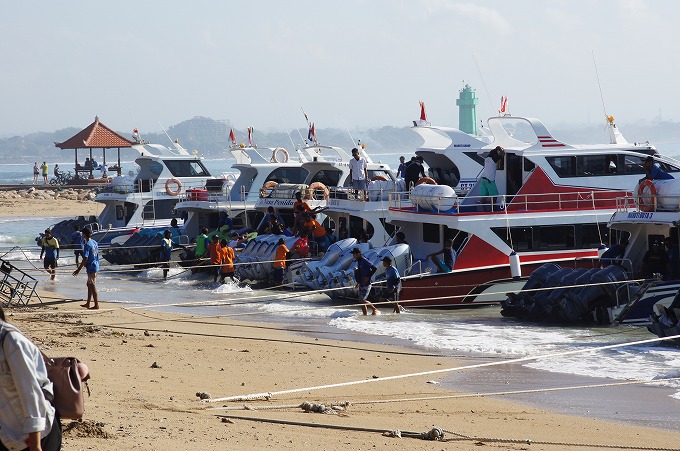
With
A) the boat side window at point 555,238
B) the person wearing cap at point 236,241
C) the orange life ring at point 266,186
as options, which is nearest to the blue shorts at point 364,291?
the boat side window at point 555,238

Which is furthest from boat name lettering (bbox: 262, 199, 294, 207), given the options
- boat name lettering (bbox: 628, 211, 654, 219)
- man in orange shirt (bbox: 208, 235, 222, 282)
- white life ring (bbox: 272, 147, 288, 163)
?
boat name lettering (bbox: 628, 211, 654, 219)

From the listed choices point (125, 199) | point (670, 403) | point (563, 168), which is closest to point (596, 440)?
point (670, 403)

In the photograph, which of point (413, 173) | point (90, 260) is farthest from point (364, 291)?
point (413, 173)

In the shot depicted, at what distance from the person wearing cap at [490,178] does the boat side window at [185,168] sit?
55.3ft

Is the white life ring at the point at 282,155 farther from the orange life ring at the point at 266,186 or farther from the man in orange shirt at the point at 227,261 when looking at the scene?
the man in orange shirt at the point at 227,261

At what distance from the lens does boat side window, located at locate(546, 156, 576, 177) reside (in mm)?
24156

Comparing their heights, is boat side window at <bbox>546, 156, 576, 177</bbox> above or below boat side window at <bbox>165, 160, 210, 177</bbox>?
below

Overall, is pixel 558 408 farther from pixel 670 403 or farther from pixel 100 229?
pixel 100 229

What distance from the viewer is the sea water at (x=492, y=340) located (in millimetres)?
13109

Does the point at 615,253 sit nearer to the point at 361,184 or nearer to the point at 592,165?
the point at 592,165

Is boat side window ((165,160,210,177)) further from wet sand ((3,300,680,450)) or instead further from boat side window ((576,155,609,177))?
wet sand ((3,300,680,450))

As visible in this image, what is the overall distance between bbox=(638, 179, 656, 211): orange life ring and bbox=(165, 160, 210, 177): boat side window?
2240 centimetres

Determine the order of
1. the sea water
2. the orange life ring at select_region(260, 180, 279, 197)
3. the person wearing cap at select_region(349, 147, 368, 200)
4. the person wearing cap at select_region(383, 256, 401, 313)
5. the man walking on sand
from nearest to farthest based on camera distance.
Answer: the sea water → the man walking on sand → the person wearing cap at select_region(383, 256, 401, 313) → the person wearing cap at select_region(349, 147, 368, 200) → the orange life ring at select_region(260, 180, 279, 197)

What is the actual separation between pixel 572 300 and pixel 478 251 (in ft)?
11.5
